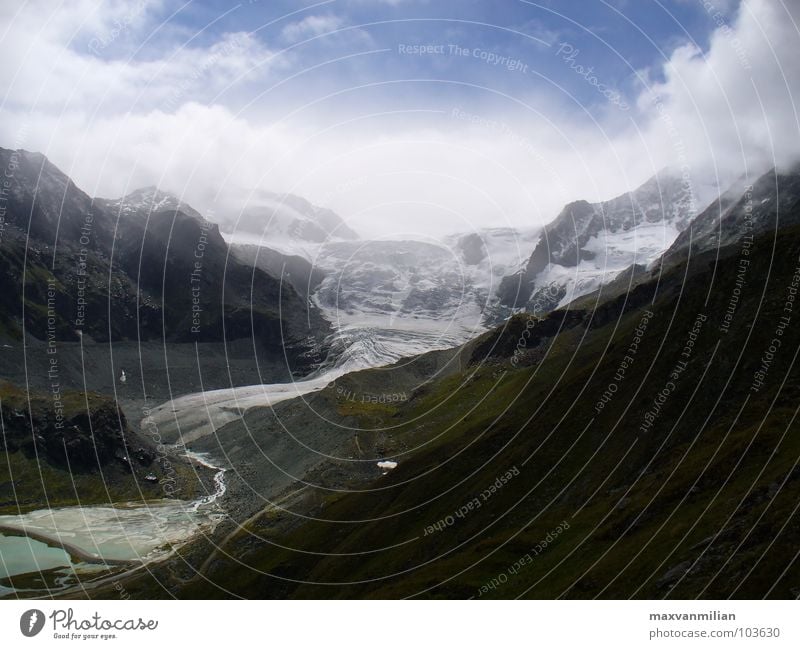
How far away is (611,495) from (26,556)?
13465cm

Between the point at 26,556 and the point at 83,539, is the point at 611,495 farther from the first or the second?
the point at 83,539

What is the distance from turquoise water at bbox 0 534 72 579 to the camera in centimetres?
13962

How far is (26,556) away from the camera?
150 m

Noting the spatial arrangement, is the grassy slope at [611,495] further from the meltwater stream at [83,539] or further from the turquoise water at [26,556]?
the turquoise water at [26,556]

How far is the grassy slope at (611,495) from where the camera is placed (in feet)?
177

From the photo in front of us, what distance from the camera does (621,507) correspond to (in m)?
69.9

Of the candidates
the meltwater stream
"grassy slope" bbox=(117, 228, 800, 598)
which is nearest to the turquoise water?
the meltwater stream

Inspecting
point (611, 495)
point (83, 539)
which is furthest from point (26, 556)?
point (611, 495)

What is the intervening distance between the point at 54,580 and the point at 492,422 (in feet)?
301

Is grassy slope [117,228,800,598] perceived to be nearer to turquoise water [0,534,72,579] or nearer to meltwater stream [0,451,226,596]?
meltwater stream [0,451,226,596]

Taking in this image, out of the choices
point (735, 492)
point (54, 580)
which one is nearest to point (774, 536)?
point (735, 492)

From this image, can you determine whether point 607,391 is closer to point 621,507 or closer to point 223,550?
point 621,507

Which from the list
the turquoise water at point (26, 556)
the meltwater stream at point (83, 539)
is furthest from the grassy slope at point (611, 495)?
the turquoise water at point (26, 556)

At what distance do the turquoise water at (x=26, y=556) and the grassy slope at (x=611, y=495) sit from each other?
37.0 m
